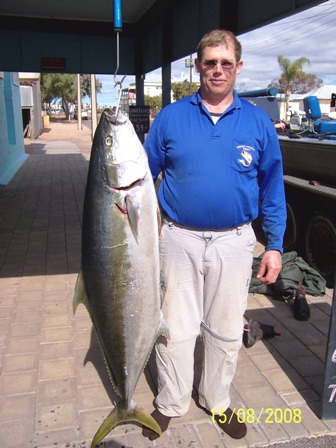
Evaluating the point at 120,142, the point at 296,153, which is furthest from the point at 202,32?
the point at 120,142

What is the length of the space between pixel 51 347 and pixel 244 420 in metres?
1.73

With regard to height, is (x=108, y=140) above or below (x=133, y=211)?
above

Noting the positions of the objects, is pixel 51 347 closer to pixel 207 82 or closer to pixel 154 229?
pixel 154 229

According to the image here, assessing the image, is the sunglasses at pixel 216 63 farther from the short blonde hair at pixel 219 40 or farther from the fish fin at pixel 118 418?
the fish fin at pixel 118 418

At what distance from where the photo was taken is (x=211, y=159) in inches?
91.9

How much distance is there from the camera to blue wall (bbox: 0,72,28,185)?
12492 millimetres

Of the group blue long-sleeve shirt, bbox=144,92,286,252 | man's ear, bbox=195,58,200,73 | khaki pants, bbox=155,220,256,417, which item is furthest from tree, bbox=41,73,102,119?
khaki pants, bbox=155,220,256,417

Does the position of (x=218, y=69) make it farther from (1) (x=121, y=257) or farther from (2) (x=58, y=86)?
(2) (x=58, y=86)

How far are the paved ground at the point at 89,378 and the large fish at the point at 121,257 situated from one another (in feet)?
1.34

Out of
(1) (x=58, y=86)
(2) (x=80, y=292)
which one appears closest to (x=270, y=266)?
(2) (x=80, y=292)

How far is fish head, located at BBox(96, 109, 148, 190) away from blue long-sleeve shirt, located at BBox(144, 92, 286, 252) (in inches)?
14.2

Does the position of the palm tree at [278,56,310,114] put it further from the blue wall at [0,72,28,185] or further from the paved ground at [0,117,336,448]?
the paved ground at [0,117,336,448]

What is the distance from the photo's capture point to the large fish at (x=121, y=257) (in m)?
2.08

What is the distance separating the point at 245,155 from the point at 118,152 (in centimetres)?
71
